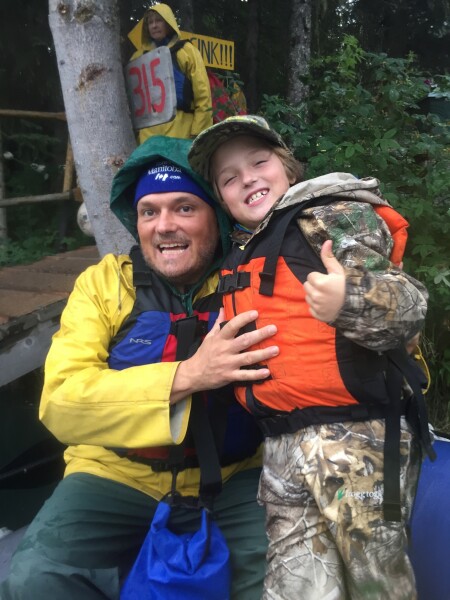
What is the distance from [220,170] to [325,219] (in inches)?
23.0

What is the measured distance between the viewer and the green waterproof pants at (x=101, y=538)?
1.93m

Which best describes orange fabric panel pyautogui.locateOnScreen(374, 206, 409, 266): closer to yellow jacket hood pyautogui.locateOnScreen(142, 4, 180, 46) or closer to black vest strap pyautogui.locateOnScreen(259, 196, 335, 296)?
black vest strap pyautogui.locateOnScreen(259, 196, 335, 296)

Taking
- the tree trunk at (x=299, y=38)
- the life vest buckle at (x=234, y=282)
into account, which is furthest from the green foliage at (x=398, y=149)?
the tree trunk at (x=299, y=38)

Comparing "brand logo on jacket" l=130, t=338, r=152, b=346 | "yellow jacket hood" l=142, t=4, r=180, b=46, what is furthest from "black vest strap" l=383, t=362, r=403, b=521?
"yellow jacket hood" l=142, t=4, r=180, b=46

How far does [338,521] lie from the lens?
5.34 ft

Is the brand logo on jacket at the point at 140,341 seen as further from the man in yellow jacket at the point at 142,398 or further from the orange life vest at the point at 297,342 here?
the orange life vest at the point at 297,342

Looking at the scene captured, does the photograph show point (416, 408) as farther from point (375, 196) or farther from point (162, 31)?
point (162, 31)

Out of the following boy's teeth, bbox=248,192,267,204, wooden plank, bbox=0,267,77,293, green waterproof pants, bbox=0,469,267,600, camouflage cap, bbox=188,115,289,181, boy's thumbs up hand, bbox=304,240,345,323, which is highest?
camouflage cap, bbox=188,115,289,181

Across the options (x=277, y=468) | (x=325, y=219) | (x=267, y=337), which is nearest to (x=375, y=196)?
(x=325, y=219)

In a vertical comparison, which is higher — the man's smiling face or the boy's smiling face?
the boy's smiling face

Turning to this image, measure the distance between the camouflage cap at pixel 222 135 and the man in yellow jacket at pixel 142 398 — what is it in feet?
0.25

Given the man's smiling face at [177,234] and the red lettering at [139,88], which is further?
the red lettering at [139,88]

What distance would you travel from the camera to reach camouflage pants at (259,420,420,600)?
5.34ft

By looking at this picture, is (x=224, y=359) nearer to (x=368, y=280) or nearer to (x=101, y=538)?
(x=368, y=280)
